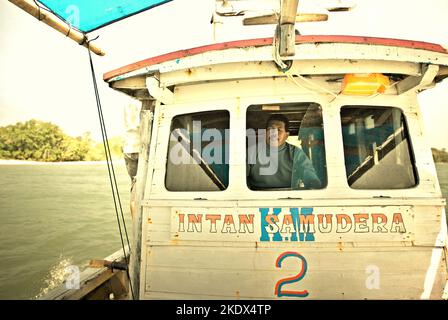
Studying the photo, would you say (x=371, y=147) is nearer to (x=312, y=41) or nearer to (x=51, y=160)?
(x=312, y=41)

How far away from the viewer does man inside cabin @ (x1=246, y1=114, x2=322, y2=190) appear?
113 inches

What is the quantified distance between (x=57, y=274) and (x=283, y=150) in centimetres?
956

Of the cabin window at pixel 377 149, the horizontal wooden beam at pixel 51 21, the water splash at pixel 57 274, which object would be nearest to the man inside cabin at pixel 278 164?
the cabin window at pixel 377 149

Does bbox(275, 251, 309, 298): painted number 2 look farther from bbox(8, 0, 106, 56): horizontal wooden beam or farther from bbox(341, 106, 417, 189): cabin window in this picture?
bbox(8, 0, 106, 56): horizontal wooden beam

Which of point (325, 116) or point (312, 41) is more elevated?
→ point (312, 41)

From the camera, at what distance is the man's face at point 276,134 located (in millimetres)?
3033

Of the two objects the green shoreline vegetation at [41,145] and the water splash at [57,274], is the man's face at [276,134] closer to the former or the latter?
the water splash at [57,274]

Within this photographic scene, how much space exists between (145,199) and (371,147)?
2.65 metres

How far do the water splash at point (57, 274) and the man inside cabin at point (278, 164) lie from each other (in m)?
7.95

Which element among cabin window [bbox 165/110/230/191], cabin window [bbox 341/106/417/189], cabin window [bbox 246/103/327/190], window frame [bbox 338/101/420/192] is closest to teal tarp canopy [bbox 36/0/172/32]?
cabin window [bbox 165/110/230/191]

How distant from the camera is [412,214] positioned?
2.58 meters

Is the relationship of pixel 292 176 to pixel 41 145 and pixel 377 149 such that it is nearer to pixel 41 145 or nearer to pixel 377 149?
pixel 377 149
